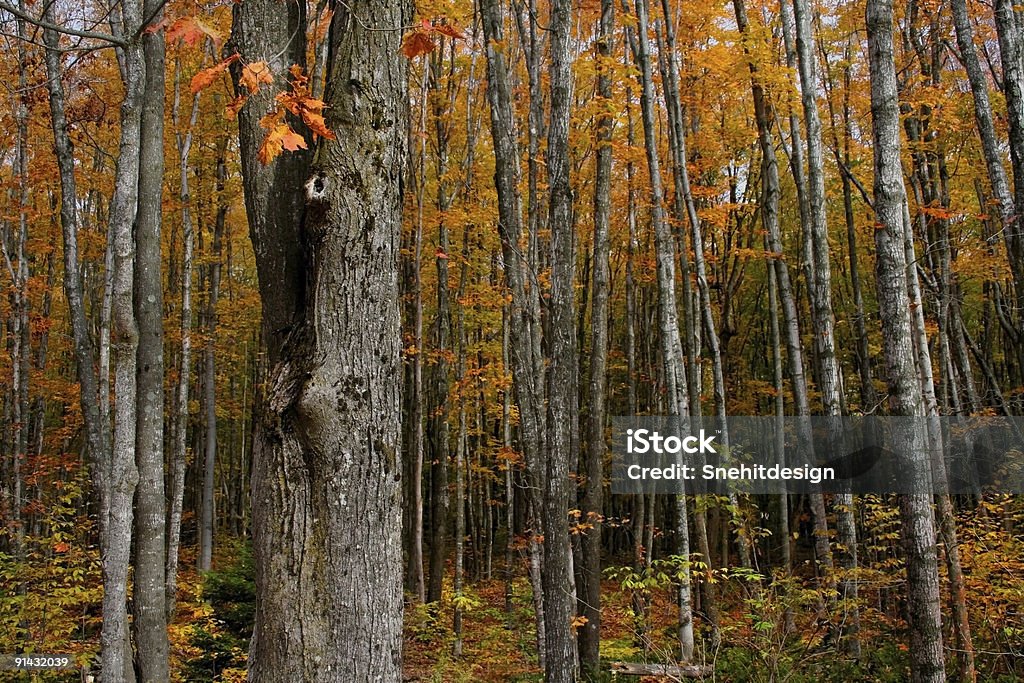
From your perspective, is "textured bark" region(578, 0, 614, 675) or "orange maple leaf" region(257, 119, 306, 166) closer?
"orange maple leaf" region(257, 119, 306, 166)

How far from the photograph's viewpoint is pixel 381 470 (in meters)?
2.48

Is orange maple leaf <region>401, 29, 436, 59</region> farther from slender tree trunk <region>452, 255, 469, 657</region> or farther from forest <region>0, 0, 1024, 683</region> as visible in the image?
slender tree trunk <region>452, 255, 469, 657</region>

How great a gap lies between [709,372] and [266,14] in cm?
2070

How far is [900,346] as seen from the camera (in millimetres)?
5324

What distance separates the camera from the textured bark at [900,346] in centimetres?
510

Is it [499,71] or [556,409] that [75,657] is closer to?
[556,409]

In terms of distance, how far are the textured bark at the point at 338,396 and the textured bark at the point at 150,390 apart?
3.81m

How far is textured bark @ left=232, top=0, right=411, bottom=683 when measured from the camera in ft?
7.79

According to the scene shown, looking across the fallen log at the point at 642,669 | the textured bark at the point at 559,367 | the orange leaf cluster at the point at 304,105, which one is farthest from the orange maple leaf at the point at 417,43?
the fallen log at the point at 642,669

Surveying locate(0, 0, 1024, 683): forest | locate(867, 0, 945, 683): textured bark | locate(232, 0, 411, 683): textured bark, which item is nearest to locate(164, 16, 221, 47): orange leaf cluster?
locate(0, 0, 1024, 683): forest

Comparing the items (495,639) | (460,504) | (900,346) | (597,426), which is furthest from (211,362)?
(900,346)

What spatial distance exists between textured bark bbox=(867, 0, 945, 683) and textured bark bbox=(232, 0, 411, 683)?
4.19 m

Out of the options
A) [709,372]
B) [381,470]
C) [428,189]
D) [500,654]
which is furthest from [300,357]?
[709,372]

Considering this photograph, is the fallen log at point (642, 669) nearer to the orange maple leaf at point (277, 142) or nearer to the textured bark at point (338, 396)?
the textured bark at point (338, 396)
